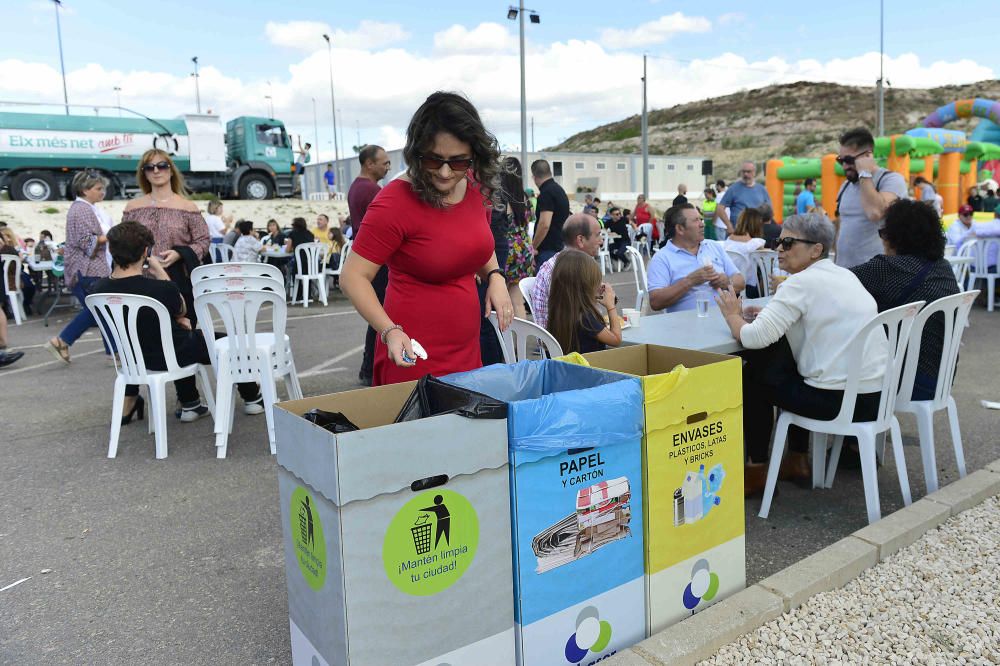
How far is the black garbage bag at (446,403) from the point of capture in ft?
5.43

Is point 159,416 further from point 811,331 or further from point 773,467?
point 811,331

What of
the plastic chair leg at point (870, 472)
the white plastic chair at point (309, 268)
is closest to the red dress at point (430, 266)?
the plastic chair leg at point (870, 472)

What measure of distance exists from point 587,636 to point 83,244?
6.18m

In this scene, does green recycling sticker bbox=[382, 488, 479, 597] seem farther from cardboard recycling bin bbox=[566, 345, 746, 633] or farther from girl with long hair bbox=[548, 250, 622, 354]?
girl with long hair bbox=[548, 250, 622, 354]

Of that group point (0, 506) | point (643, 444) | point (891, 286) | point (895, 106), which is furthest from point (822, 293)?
point (895, 106)

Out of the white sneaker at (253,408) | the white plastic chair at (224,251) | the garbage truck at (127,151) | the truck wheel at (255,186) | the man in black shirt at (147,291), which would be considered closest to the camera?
the man in black shirt at (147,291)

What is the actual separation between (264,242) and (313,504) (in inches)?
495

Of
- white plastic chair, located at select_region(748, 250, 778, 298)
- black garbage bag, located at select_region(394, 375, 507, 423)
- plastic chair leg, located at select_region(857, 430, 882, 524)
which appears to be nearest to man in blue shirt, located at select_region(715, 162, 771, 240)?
white plastic chair, located at select_region(748, 250, 778, 298)

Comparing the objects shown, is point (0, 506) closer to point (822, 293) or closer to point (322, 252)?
point (822, 293)

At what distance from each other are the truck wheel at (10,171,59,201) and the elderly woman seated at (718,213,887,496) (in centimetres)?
2415

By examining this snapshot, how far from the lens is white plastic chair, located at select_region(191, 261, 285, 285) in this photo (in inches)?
178

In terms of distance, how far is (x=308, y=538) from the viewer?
1.68 meters

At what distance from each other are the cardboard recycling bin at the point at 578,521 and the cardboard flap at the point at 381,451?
4.2 inches

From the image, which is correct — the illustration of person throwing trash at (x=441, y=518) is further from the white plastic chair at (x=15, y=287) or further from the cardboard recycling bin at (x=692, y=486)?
the white plastic chair at (x=15, y=287)
